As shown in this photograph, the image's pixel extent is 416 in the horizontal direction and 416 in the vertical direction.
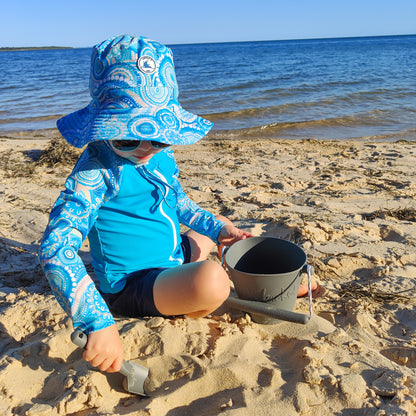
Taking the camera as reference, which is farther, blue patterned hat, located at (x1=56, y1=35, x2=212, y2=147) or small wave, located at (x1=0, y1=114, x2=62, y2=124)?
small wave, located at (x1=0, y1=114, x2=62, y2=124)

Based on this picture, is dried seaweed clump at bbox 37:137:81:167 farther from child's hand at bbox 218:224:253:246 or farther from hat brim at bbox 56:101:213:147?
hat brim at bbox 56:101:213:147

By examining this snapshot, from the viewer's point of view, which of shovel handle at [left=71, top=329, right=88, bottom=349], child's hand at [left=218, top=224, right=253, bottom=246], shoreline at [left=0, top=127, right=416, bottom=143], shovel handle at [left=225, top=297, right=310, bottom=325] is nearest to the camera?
shovel handle at [left=71, top=329, right=88, bottom=349]

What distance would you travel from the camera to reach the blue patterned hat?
1515mm

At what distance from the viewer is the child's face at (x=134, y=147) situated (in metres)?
1.64

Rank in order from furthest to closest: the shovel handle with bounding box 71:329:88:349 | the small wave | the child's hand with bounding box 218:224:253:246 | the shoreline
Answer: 1. the small wave
2. the shoreline
3. the child's hand with bounding box 218:224:253:246
4. the shovel handle with bounding box 71:329:88:349

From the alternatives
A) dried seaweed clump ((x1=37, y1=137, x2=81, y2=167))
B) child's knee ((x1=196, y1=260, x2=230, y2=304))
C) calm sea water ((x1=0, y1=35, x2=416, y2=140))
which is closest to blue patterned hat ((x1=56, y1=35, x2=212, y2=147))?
child's knee ((x1=196, y1=260, x2=230, y2=304))

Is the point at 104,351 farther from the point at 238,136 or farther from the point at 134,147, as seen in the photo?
the point at 238,136

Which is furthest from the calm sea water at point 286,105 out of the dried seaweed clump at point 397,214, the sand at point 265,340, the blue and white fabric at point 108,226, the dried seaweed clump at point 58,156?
the blue and white fabric at point 108,226

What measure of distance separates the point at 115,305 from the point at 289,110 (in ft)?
25.8

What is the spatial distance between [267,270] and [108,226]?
3.08 ft

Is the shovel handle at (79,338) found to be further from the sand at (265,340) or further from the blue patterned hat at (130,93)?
the blue patterned hat at (130,93)

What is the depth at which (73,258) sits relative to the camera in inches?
59.2

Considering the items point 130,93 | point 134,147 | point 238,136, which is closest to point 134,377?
point 134,147

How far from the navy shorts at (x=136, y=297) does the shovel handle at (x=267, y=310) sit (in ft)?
1.24
